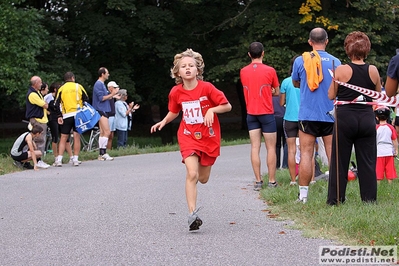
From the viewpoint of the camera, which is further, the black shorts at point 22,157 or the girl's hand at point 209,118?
the black shorts at point 22,157

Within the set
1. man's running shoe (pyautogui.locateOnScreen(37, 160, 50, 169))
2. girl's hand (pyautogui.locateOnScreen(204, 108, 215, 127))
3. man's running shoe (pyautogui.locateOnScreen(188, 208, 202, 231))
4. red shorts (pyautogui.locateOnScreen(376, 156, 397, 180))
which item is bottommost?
man's running shoe (pyautogui.locateOnScreen(37, 160, 50, 169))

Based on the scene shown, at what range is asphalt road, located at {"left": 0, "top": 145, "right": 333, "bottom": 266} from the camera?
22.5ft

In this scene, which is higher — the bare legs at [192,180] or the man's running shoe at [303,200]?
the bare legs at [192,180]

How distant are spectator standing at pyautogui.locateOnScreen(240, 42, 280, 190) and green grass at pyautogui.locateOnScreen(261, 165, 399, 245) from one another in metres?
0.84

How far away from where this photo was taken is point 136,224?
8648 millimetres

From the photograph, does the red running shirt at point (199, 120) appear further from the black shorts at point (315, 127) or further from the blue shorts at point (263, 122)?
the blue shorts at point (263, 122)

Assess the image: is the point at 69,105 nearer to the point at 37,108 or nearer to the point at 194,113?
the point at 37,108

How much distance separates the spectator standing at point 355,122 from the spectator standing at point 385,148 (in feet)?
9.44

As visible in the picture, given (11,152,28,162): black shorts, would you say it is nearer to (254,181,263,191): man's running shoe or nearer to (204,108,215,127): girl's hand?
(254,181,263,191): man's running shoe

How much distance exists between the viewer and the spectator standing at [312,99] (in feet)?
31.1

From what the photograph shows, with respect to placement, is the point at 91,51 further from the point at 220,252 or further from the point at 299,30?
the point at 220,252

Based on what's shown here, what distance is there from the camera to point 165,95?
3722 centimetres

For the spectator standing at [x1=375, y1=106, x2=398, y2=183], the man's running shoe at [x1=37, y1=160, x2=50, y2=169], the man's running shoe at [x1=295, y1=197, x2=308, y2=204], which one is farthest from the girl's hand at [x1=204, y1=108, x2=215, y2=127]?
the man's running shoe at [x1=37, y1=160, x2=50, y2=169]

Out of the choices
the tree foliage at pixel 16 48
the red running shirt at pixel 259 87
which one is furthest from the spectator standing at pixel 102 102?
the tree foliage at pixel 16 48
